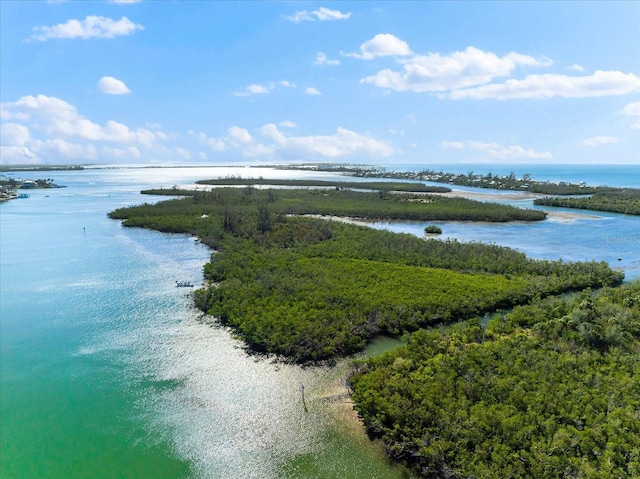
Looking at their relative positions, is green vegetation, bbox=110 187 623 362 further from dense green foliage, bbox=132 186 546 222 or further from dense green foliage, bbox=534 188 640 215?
dense green foliage, bbox=534 188 640 215

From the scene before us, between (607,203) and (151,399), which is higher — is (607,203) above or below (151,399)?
above

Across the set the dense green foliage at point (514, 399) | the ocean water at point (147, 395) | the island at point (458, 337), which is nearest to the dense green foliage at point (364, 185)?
the island at point (458, 337)

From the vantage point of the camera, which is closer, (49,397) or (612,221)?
(49,397)

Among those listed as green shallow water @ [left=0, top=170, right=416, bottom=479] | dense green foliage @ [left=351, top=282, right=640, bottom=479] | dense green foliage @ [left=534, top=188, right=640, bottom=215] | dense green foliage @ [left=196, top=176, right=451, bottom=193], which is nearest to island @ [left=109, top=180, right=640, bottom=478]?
dense green foliage @ [left=351, top=282, right=640, bottom=479]

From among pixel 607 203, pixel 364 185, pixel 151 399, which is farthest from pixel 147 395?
pixel 364 185

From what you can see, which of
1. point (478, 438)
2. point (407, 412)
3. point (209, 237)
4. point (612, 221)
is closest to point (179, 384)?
point (407, 412)

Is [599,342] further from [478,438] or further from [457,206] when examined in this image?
[457,206]

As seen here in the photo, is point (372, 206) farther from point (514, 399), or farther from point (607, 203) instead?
point (514, 399)

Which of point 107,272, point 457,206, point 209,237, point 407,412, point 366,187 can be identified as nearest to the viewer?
point 407,412
